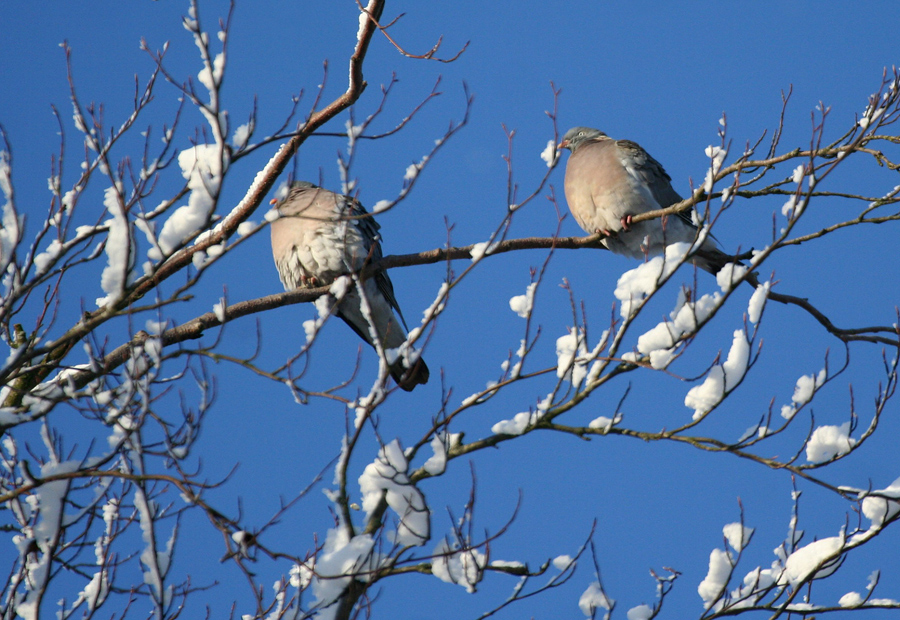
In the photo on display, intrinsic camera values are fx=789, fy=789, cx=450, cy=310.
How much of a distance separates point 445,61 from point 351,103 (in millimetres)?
560

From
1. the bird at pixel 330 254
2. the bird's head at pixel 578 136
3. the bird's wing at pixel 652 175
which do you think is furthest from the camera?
the bird's head at pixel 578 136

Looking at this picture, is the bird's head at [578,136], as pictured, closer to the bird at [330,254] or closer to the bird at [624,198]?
the bird at [624,198]

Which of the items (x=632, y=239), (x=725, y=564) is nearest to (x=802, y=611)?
(x=725, y=564)

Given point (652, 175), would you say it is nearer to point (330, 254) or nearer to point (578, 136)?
point (578, 136)

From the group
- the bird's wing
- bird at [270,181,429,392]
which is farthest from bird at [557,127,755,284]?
bird at [270,181,429,392]

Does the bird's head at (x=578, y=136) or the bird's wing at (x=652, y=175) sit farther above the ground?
the bird's head at (x=578, y=136)

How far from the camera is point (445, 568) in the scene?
2947 millimetres

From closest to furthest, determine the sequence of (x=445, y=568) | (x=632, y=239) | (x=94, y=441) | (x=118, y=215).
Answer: (x=118, y=215) → (x=445, y=568) → (x=94, y=441) → (x=632, y=239)

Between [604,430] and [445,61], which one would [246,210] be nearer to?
[445,61]

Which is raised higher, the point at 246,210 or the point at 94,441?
the point at 246,210

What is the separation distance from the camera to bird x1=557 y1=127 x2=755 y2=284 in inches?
244

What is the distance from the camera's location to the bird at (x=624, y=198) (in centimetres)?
620

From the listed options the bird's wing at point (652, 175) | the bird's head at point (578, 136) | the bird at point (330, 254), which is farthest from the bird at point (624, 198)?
the bird at point (330, 254)

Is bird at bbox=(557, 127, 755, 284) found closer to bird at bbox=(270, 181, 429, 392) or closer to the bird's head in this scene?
the bird's head
